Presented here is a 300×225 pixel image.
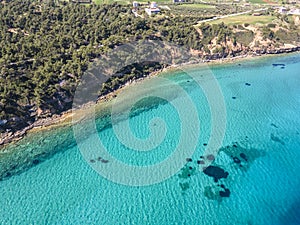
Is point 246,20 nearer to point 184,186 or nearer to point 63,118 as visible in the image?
point 63,118

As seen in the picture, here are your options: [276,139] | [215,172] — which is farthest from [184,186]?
[276,139]

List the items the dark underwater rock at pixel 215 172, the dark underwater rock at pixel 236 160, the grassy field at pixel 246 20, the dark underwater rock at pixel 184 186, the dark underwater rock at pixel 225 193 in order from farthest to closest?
the grassy field at pixel 246 20, the dark underwater rock at pixel 236 160, the dark underwater rock at pixel 215 172, the dark underwater rock at pixel 184 186, the dark underwater rock at pixel 225 193

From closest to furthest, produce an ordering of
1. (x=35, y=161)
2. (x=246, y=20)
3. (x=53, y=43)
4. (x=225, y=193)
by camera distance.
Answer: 1. (x=225, y=193)
2. (x=35, y=161)
3. (x=53, y=43)
4. (x=246, y=20)

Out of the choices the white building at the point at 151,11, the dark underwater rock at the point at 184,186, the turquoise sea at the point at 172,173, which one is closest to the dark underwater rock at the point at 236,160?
the turquoise sea at the point at 172,173

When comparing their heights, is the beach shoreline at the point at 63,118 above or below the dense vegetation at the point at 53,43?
below

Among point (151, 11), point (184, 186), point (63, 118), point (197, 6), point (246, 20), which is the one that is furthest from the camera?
point (197, 6)

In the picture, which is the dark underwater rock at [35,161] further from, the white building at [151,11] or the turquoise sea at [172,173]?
the white building at [151,11]

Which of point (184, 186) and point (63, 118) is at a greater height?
point (63, 118)

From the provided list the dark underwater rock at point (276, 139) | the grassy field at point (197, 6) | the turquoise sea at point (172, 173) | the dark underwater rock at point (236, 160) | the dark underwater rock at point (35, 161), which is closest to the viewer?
the turquoise sea at point (172, 173)
